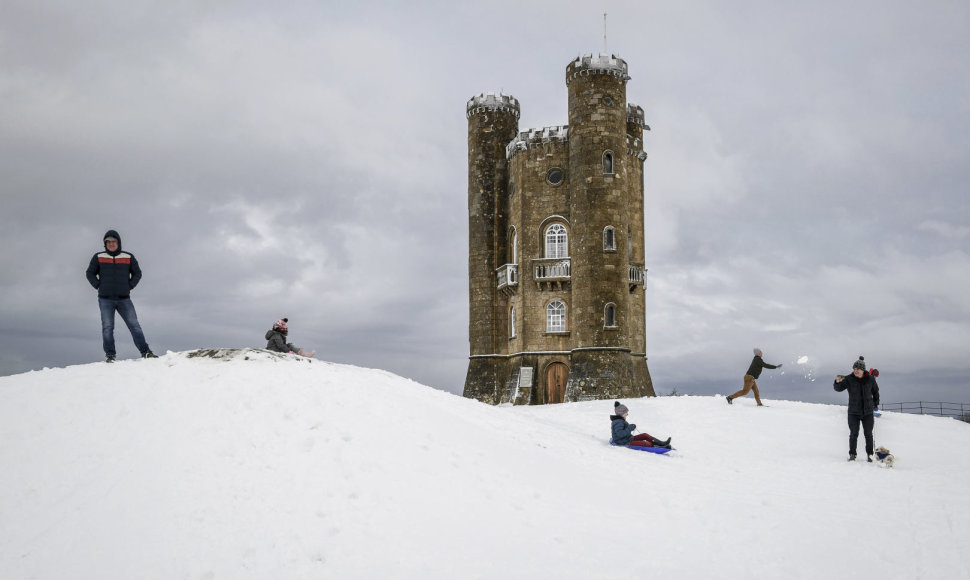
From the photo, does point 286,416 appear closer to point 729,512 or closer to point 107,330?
point 107,330

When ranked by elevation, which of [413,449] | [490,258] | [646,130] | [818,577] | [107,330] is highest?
[646,130]

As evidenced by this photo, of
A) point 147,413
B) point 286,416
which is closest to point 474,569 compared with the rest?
point 286,416

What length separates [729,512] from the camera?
11.5 meters

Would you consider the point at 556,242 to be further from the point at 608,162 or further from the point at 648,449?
the point at 648,449

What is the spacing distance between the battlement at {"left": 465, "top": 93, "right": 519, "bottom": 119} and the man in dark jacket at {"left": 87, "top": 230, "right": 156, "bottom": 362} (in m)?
29.6

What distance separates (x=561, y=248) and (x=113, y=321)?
2638cm

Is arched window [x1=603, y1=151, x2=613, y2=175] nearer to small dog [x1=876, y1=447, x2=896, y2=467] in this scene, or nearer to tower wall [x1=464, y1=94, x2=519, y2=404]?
tower wall [x1=464, y1=94, x2=519, y2=404]

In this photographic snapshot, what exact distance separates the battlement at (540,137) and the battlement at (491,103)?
322cm

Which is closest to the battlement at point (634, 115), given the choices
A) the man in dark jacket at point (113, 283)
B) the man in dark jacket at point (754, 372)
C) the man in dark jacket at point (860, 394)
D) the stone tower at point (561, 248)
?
the stone tower at point (561, 248)

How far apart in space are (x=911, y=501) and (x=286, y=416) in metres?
10.7

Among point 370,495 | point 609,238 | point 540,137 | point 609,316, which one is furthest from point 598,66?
point 370,495

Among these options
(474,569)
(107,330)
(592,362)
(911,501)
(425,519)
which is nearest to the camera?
(474,569)

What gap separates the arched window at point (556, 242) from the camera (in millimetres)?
38719

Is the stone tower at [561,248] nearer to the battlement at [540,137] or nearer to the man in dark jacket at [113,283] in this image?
the battlement at [540,137]
